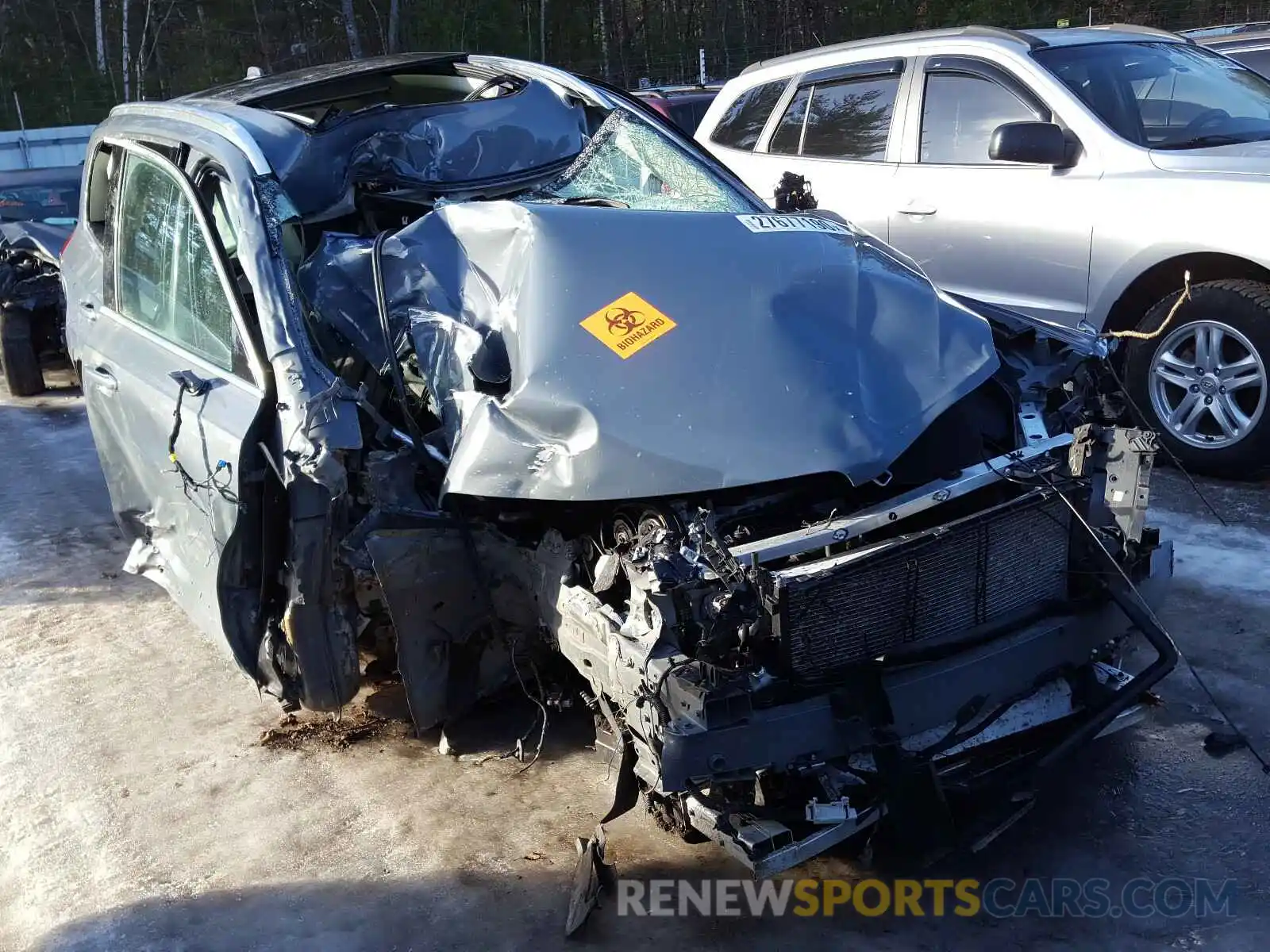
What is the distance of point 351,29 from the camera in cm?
2572

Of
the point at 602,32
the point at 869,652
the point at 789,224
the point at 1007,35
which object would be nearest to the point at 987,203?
the point at 1007,35

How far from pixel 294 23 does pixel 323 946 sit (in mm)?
27180

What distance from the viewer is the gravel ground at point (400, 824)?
288 centimetres

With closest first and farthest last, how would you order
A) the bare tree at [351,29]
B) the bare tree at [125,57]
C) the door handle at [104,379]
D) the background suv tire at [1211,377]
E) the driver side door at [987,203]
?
the door handle at [104,379]
the background suv tire at [1211,377]
the driver side door at [987,203]
the bare tree at [125,57]
the bare tree at [351,29]

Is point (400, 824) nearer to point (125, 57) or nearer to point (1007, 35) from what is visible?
point (1007, 35)

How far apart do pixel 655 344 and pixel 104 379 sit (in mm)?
2284

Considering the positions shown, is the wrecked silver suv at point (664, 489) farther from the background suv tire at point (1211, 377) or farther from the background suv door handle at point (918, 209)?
the background suv door handle at point (918, 209)

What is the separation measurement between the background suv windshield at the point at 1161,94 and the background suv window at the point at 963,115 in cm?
25

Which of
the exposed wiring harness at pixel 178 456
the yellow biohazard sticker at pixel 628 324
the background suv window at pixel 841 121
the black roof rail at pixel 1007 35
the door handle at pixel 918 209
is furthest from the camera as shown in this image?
the background suv window at pixel 841 121

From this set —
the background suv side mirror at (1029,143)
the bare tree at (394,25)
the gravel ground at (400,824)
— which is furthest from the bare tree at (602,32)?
the gravel ground at (400,824)

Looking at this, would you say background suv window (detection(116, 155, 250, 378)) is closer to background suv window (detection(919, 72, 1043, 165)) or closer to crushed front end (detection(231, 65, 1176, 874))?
crushed front end (detection(231, 65, 1176, 874))

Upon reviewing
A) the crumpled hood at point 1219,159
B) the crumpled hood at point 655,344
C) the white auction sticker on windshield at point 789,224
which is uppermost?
the crumpled hood at point 1219,159

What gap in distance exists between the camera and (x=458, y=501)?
10.7ft

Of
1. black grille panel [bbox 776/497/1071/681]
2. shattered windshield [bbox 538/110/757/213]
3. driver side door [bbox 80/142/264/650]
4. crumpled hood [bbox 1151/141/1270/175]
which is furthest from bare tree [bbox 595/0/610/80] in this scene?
black grille panel [bbox 776/497/1071/681]
